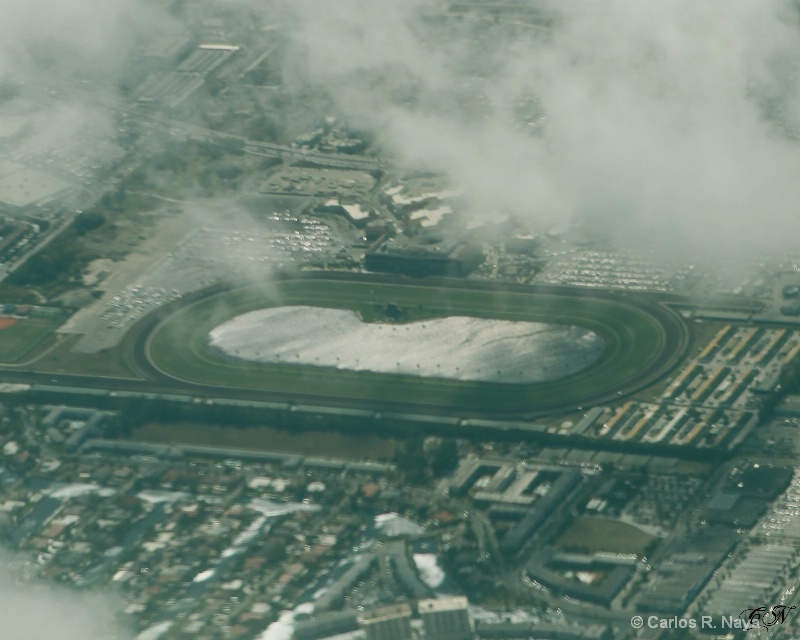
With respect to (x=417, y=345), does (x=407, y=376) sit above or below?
below

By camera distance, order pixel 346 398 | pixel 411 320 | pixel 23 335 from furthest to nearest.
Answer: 1. pixel 23 335
2. pixel 411 320
3. pixel 346 398

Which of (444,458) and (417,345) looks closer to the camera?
(444,458)

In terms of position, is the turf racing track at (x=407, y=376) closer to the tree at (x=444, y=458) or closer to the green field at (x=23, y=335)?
the tree at (x=444, y=458)

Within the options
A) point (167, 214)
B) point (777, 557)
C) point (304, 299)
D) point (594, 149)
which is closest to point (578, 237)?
point (594, 149)
